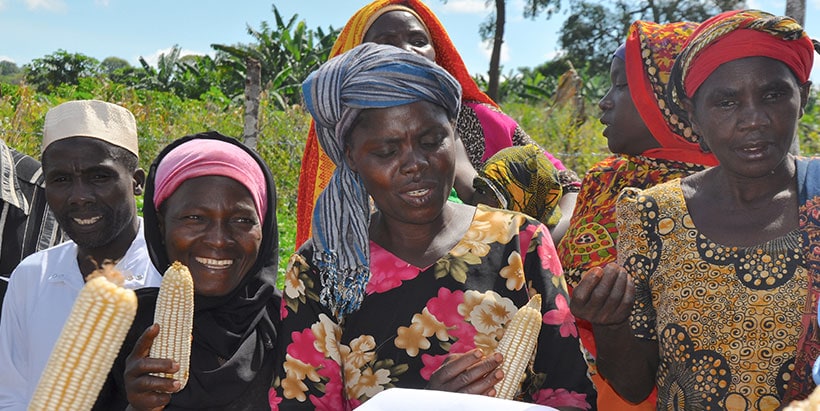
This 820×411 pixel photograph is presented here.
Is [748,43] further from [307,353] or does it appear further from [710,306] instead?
[307,353]

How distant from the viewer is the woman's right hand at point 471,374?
1859mm

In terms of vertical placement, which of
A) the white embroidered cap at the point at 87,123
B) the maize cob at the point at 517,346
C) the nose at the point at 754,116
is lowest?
the maize cob at the point at 517,346

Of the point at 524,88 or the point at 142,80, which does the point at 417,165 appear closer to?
the point at 524,88

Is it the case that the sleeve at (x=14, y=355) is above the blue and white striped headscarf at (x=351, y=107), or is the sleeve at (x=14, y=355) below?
below

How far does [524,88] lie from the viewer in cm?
3116

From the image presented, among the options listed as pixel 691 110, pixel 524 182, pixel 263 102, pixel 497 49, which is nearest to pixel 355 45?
pixel 524 182

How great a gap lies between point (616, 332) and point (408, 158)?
80 cm

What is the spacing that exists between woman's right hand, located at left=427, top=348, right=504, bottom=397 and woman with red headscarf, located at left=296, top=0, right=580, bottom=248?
194cm

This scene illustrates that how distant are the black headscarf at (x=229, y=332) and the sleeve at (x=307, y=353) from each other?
0.39 metres

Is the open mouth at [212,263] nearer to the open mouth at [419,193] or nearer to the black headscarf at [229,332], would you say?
the black headscarf at [229,332]

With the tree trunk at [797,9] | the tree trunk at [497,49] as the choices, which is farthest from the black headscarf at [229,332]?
the tree trunk at [497,49]

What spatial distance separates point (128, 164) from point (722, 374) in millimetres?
2402

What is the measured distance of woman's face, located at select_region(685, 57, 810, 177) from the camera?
212 centimetres

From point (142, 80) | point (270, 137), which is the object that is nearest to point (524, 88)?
point (142, 80)
